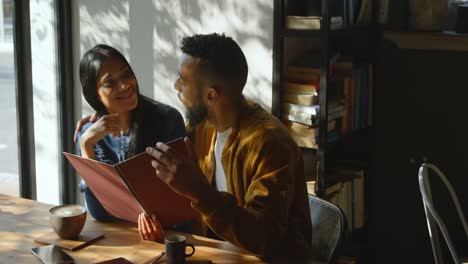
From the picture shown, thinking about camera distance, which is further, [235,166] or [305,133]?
[305,133]

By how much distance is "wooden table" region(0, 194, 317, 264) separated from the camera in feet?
5.73

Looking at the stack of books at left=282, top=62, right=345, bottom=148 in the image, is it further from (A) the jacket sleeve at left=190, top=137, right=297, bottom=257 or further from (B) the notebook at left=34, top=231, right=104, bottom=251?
(B) the notebook at left=34, top=231, right=104, bottom=251

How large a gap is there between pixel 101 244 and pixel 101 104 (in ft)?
1.85

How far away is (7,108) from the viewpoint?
3.10m

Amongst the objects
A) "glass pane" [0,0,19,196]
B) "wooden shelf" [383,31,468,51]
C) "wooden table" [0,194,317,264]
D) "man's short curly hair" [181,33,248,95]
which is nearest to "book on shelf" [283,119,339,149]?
"wooden shelf" [383,31,468,51]

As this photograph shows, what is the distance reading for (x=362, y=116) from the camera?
127 inches

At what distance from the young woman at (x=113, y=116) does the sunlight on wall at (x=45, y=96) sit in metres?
1.06

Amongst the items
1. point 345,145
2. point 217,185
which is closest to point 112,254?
point 217,185

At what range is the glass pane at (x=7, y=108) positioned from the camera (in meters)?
2.98

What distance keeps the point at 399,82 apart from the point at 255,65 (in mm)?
853

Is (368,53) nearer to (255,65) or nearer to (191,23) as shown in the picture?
(255,65)

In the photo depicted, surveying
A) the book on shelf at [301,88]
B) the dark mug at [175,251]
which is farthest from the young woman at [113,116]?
the book on shelf at [301,88]

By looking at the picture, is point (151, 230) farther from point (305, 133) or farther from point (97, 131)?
point (305, 133)

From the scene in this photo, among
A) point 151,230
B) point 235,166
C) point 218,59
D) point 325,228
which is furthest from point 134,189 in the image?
point 325,228
